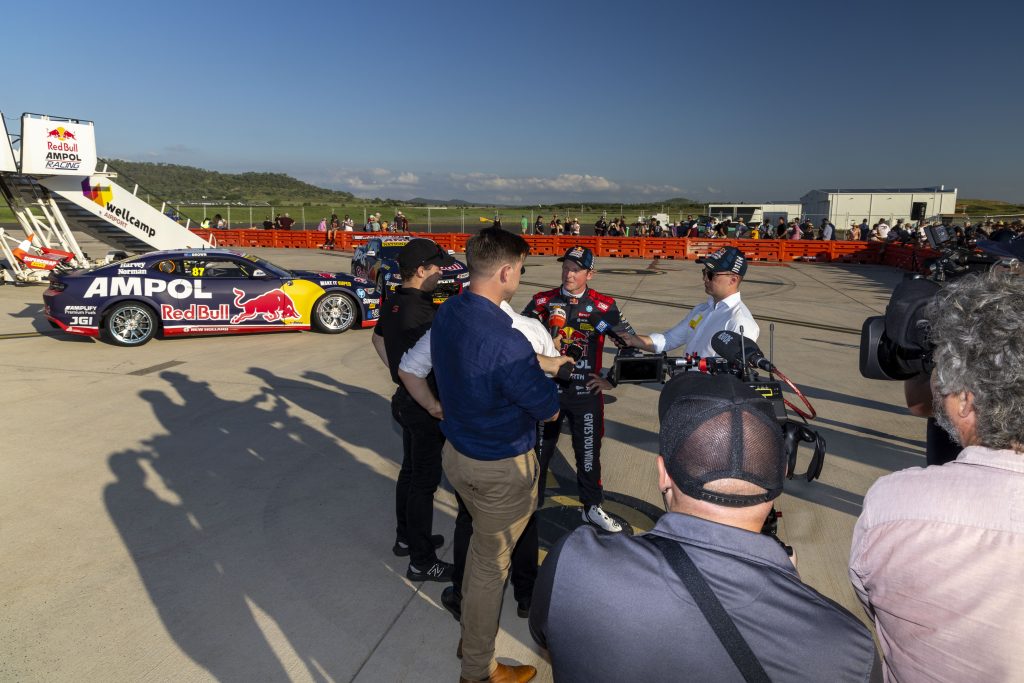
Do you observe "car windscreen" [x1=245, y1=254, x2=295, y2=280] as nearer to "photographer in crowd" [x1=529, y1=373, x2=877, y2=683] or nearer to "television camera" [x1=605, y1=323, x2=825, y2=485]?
"television camera" [x1=605, y1=323, x2=825, y2=485]

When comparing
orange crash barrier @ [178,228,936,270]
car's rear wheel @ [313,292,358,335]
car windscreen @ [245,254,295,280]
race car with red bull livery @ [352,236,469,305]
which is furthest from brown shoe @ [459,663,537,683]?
orange crash barrier @ [178,228,936,270]

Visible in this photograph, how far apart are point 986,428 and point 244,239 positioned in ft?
109

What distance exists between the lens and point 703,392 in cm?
137

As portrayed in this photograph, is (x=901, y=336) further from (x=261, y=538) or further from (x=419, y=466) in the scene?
(x=261, y=538)

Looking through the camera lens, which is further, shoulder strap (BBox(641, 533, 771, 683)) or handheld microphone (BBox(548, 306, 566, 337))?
handheld microphone (BBox(548, 306, 566, 337))

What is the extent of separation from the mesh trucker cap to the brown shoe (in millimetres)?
1902

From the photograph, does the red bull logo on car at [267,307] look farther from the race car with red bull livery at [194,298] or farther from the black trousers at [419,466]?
the black trousers at [419,466]

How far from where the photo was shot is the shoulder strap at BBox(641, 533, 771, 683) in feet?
3.67

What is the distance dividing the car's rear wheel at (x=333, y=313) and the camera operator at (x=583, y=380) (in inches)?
256

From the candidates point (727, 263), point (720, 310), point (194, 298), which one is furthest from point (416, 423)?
point (194, 298)

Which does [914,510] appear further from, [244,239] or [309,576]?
[244,239]

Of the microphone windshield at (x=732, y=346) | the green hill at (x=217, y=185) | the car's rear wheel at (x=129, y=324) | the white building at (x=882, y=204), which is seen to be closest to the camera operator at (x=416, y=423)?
the microphone windshield at (x=732, y=346)

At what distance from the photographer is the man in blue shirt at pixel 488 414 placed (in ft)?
7.82

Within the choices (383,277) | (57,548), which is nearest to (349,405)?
(57,548)
